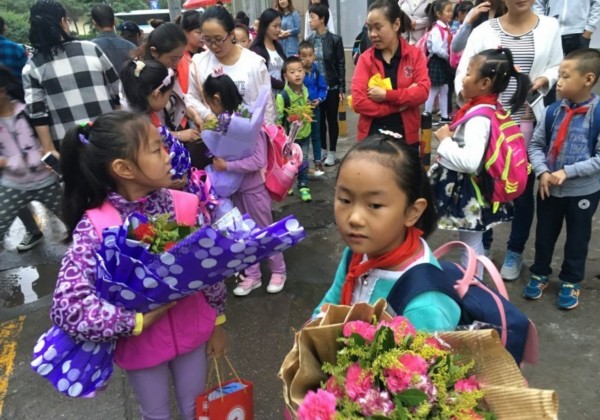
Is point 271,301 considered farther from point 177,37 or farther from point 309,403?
point 309,403

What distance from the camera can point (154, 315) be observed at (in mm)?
1764

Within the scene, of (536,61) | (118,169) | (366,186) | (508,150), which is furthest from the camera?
(536,61)

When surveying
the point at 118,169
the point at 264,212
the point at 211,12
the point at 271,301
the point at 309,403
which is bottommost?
the point at 271,301

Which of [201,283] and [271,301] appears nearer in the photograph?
[201,283]

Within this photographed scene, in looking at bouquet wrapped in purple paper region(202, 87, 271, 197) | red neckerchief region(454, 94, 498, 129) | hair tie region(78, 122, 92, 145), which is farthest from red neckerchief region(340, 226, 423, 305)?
bouquet wrapped in purple paper region(202, 87, 271, 197)

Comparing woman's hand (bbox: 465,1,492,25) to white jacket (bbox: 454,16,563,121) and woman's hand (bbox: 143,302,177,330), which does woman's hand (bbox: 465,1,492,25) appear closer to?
white jacket (bbox: 454,16,563,121)

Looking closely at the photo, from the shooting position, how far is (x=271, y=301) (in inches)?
148

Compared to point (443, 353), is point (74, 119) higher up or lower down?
lower down

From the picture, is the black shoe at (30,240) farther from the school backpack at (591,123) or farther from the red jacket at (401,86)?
the school backpack at (591,123)

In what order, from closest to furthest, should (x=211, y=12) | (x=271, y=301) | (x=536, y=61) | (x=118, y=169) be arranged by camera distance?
(x=118, y=169) < (x=536, y=61) < (x=271, y=301) < (x=211, y=12)

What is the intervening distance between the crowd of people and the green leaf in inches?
14.8

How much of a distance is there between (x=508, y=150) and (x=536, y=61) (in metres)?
0.98

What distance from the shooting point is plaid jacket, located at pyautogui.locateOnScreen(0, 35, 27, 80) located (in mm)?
4884

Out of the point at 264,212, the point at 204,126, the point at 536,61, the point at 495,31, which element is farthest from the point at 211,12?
the point at 536,61
